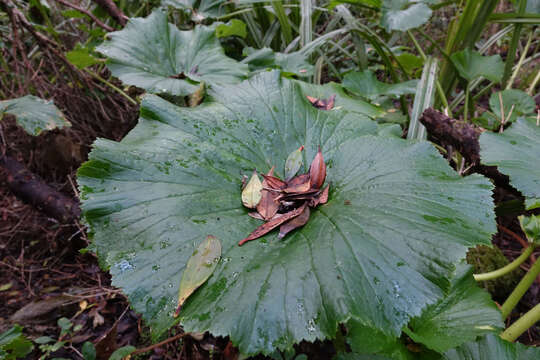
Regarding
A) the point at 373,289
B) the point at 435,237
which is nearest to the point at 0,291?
the point at 373,289

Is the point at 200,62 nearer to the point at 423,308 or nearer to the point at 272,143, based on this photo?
the point at 272,143

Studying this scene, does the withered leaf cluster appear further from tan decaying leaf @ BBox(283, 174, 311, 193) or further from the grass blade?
the grass blade

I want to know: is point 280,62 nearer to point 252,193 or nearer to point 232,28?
point 232,28

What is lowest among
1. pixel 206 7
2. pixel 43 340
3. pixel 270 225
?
pixel 43 340

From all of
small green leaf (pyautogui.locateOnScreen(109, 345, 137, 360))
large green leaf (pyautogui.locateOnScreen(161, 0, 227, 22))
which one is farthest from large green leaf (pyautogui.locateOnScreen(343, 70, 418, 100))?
small green leaf (pyautogui.locateOnScreen(109, 345, 137, 360))

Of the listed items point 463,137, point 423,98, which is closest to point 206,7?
point 423,98

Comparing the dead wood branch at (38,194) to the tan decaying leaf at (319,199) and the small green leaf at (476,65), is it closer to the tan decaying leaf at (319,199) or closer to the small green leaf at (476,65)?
the tan decaying leaf at (319,199)
